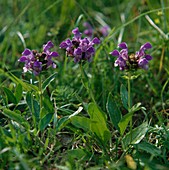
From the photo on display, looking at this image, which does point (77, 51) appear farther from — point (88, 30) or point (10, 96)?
point (88, 30)

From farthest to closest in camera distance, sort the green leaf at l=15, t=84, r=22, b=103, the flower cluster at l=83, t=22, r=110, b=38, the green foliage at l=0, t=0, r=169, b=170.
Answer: the flower cluster at l=83, t=22, r=110, b=38, the green leaf at l=15, t=84, r=22, b=103, the green foliage at l=0, t=0, r=169, b=170

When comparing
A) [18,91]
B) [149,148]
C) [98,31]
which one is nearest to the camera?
[149,148]

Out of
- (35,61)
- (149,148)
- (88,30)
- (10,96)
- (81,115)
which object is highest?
(35,61)

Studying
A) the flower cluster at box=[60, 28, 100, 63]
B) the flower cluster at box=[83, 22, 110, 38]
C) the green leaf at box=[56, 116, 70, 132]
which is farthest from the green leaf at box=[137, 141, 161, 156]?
the flower cluster at box=[83, 22, 110, 38]

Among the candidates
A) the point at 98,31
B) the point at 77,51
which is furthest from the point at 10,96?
the point at 98,31

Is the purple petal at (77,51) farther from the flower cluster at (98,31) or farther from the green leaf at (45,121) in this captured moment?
the flower cluster at (98,31)

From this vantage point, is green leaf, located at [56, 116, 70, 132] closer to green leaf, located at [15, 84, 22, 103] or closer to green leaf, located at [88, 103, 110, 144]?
green leaf, located at [88, 103, 110, 144]
